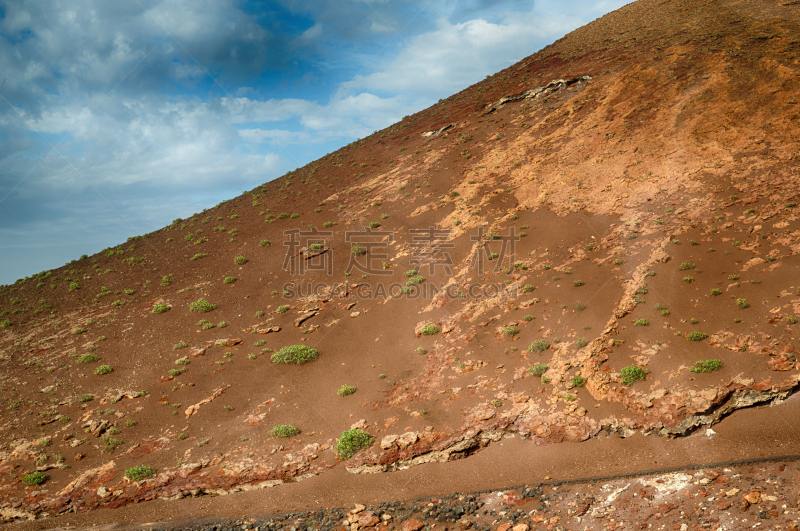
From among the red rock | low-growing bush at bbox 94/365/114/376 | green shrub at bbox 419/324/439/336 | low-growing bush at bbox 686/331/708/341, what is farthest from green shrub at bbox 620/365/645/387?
low-growing bush at bbox 94/365/114/376

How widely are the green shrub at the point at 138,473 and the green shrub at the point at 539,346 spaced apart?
15.8m

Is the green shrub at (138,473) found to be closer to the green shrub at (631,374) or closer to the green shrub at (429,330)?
the green shrub at (429,330)

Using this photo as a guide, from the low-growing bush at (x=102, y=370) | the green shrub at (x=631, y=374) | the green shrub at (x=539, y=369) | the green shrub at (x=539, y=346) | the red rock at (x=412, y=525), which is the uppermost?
the low-growing bush at (x=102, y=370)

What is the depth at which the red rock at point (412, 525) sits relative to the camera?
1099 cm

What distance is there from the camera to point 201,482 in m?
13.8

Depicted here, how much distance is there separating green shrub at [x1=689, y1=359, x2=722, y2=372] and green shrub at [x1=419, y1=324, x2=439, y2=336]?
1070cm

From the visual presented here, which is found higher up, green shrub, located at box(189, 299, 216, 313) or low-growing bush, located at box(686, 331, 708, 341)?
green shrub, located at box(189, 299, 216, 313)

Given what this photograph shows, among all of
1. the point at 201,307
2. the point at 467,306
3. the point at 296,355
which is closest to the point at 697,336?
the point at 467,306

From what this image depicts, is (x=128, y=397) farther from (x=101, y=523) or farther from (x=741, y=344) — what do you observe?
(x=741, y=344)

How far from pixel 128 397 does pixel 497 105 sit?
41.2m

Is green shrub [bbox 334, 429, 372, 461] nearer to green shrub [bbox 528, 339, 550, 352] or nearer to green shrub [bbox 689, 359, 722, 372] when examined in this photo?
green shrub [bbox 528, 339, 550, 352]

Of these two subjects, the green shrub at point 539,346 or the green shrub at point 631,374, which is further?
the green shrub at point 539,346

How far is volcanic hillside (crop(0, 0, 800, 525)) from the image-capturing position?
14031mm

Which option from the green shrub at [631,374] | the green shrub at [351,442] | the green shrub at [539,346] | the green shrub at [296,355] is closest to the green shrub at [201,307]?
the green shrub at [296,355]
